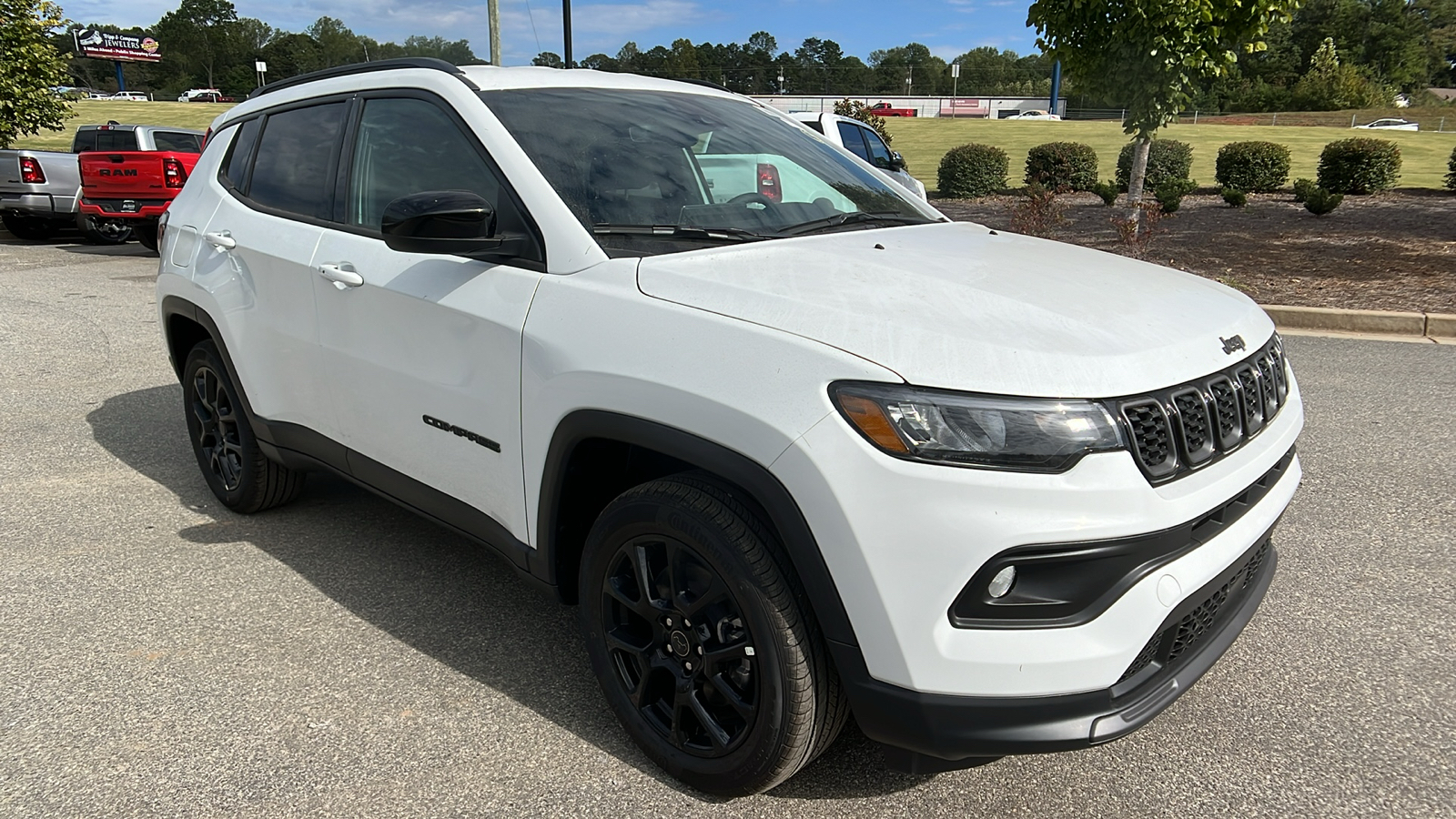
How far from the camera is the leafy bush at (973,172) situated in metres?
21.3

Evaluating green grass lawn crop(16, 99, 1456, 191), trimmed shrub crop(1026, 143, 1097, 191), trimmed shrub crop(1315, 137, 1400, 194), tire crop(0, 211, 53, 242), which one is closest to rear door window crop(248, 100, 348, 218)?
tire crop(0, 211, 53, 242)

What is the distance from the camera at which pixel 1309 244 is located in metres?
12.6

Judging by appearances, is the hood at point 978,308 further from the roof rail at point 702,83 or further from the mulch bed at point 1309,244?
the mulch bed at point 1309,244

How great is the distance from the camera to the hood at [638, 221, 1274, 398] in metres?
2.00

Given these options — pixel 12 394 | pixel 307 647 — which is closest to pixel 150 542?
pixel 307 647

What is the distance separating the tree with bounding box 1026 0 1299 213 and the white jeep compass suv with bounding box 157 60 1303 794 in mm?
8998

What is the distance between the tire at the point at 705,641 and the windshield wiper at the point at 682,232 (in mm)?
731

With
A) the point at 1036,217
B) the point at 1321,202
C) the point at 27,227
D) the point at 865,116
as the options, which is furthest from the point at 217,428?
the point at 865,116

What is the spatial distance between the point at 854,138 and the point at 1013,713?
10242mm

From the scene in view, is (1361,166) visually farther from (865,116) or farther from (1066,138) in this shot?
(1066,138)

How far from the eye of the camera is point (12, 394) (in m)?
Answer: 6.40

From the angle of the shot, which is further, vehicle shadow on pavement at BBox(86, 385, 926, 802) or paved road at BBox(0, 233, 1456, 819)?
vehicle shadow on pavement at BBox(86, 385, 926, 802)

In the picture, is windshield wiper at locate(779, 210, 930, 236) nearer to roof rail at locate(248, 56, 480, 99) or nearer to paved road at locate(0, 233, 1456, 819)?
roof rail at locate(248, 56, 480, 99)

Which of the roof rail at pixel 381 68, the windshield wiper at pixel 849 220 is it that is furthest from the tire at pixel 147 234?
the windshield wiper at pixel 849 220
